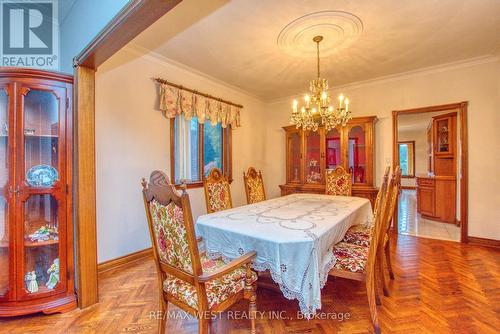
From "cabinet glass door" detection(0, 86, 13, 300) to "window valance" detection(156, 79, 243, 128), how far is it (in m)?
1.50

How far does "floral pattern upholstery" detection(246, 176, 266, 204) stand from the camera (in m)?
3.19

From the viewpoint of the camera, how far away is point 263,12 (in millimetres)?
2186

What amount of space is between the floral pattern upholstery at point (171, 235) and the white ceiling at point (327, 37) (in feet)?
5.94

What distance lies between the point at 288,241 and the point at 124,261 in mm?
2199

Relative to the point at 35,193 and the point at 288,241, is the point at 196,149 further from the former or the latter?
the point at 288,241

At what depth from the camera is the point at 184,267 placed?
1304 millimetres

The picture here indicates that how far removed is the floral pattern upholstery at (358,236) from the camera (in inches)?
85.8

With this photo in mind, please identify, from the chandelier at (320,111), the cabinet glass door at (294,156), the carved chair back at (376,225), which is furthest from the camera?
the cabinet glass door at (294,156)

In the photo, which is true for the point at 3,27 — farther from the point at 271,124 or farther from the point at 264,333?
the point at 271,124

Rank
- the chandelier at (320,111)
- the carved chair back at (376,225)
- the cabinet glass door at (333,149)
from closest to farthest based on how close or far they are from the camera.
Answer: the carved chair back at (376,225) → the chandelier at (320,111) → the cabinet glass door at (333,149)

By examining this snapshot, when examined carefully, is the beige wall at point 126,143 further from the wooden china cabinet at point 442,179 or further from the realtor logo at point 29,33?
the wooden china cabinet at point 442,179

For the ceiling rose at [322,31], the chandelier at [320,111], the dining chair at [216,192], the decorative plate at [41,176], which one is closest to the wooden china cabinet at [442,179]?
the ceiling rose at [322,31]

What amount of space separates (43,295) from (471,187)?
5068 millimetres

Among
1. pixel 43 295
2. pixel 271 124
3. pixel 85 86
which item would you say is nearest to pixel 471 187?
pixel 271 124
